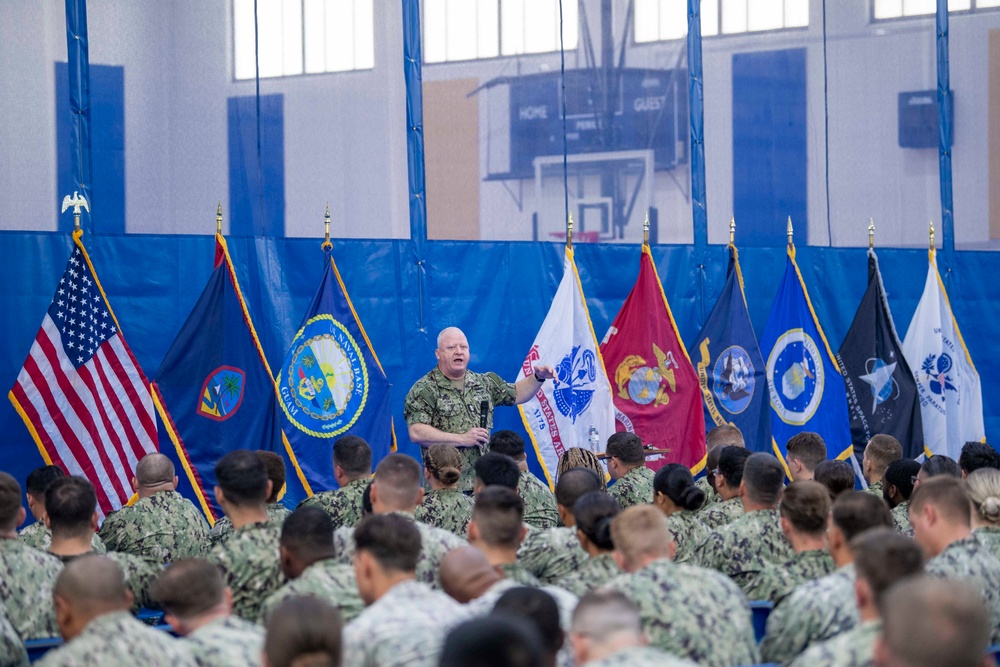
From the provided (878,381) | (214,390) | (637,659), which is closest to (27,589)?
(637,659)

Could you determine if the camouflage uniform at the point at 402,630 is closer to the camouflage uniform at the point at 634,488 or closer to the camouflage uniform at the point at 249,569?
the camouflage uniform at the point at 249,569

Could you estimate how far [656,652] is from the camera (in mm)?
2738

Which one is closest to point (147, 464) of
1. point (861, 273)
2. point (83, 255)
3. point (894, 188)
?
point (83, 255)

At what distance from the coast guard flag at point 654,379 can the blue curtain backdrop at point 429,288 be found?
17.2 inches

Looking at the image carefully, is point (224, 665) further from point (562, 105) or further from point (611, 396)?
point (562, 105)

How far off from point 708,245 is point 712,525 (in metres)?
3.80

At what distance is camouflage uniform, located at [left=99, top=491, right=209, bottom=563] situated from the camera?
5.48 meters

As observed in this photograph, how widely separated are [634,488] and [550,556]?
1697 millimetres

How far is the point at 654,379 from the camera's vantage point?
828 centimetres

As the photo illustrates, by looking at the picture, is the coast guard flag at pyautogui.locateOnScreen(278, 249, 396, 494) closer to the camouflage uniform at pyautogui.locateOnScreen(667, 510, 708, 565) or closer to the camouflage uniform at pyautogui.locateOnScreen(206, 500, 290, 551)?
the camouflage uniform at pyautogui.locateOnScreen(206, 500, 290, 551)

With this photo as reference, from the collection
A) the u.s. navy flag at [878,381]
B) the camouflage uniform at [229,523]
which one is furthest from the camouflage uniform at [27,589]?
the u.s. navy flag at [878,381]

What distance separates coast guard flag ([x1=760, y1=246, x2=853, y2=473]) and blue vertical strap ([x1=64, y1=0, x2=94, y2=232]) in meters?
4.76

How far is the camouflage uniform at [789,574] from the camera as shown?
437cm

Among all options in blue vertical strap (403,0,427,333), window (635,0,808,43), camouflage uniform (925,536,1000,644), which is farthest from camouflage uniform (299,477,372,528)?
window (635,0,808,43)
